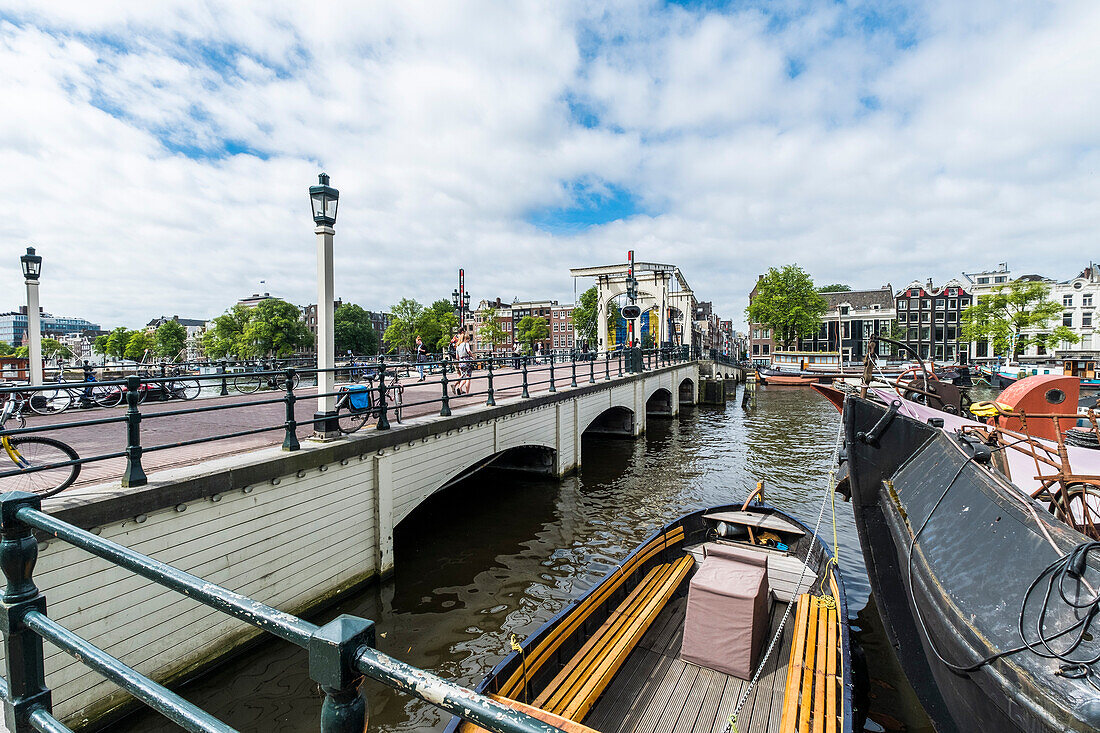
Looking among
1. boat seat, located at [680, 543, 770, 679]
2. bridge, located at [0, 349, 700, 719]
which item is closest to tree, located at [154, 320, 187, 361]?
bridge, located at [0, 349, 700, 719]

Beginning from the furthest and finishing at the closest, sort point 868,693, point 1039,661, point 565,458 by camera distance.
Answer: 1. point 565,458
2. point 868,693
3. point 1039,661

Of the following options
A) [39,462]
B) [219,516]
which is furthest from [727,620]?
[39,462]

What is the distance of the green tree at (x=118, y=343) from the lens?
69.1m

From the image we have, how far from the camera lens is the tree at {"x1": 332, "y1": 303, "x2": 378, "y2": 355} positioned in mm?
83500

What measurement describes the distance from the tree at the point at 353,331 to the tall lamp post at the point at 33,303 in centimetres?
7276

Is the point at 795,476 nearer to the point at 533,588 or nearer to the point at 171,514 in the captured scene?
the point at 533,588

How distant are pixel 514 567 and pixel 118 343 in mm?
83275

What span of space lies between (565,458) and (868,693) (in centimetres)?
943

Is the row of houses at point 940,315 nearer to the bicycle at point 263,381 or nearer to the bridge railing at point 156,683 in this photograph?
the bicycle at point 263,381

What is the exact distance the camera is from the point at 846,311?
69438mm

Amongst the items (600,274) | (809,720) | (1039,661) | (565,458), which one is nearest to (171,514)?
(809,720)

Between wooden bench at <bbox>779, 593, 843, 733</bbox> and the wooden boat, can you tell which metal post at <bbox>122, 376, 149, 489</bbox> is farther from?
wooden bench at <bbox>779, 593, 843, 733</bbox>

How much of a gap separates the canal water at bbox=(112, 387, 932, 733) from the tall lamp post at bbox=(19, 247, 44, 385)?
7.69 meters

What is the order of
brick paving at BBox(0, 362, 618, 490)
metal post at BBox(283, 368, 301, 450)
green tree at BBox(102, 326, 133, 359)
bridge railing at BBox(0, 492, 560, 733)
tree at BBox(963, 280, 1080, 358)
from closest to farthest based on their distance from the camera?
bridge railing at BBox(0, 492, 560, 733)
brick paving at BBox(0, 362, 618, 490)
metal post at BBox(283, 368, 301, 450)
tree at BBox(963, 280, 1080, 358)
green tree at BBox(102, 326, 133, 359)
